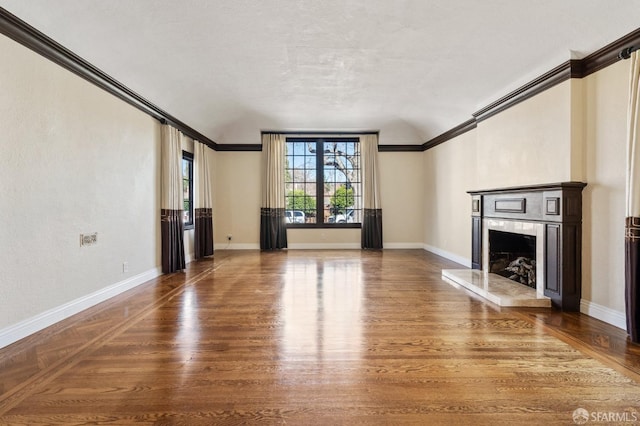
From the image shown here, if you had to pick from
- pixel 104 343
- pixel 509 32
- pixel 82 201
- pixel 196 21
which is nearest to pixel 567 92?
pixel 509 32

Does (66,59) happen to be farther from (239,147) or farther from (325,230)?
(325,230)

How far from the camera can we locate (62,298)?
10.7 feet

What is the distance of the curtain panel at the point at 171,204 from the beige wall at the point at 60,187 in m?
0.59

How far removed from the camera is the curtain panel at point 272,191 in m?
8.38

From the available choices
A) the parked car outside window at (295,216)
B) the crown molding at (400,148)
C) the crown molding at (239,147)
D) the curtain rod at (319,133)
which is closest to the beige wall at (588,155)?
the crown molding at (400,148)

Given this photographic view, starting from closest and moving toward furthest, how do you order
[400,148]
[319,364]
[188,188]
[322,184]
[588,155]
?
[319,364] < [588,155] < [188,188] < [400,148] < [322,184]

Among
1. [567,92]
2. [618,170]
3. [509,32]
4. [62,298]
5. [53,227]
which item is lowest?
[62,298]

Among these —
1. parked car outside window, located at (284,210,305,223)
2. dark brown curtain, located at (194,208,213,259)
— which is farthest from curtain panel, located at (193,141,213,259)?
parked car outside window, located at (284,210,305,223)

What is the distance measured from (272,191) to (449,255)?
458 cm

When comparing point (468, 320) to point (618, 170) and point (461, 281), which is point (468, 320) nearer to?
point (461, 281)

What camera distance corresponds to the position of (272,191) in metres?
8.38

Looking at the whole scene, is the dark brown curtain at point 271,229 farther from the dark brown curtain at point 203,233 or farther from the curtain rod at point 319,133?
the curtain rod at point 319,133

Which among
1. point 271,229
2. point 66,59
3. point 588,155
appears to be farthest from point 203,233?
point 588,155

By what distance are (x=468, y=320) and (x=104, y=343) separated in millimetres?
3375
